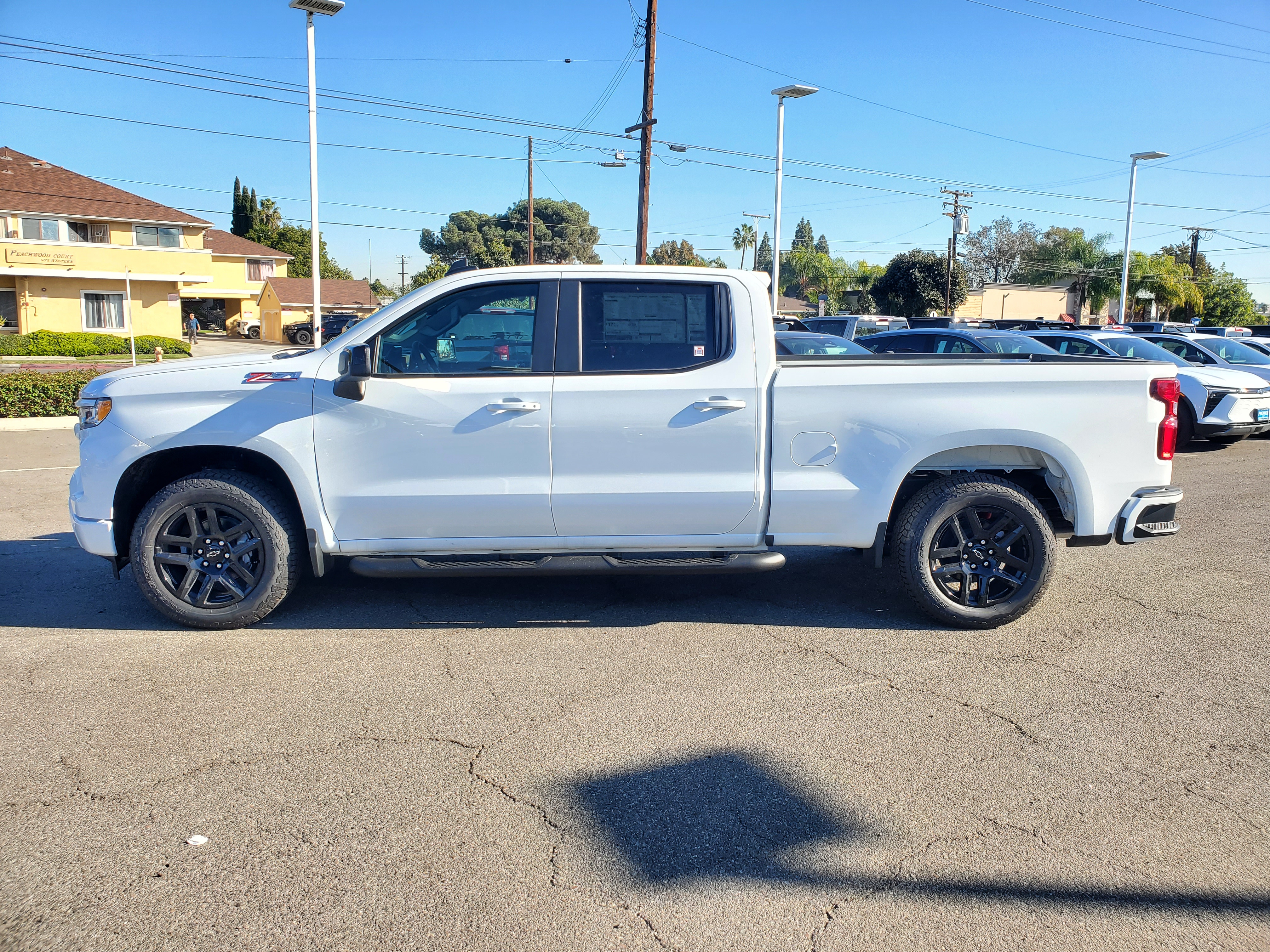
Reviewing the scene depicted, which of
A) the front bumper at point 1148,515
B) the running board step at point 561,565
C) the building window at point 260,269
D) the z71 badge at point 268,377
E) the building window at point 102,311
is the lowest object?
the running board step at point 561,565

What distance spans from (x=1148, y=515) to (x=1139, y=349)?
35.0ft

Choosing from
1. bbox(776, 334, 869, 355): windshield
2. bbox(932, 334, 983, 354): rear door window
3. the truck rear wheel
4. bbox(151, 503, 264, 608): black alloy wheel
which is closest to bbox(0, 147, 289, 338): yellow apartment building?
bbox(776, 334, 869, 355): windshield

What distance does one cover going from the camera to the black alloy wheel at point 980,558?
5.38 metres

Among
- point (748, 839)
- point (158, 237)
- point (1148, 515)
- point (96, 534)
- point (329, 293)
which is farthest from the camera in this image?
point (329, 293)

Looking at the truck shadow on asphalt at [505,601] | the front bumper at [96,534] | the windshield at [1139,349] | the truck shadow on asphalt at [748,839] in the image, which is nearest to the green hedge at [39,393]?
the truck shadow on asphalt at [505,601]

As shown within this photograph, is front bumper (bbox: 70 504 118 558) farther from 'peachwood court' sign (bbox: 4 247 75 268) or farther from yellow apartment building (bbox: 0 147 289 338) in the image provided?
'peachwood court' sign (bbox: 4 247 75 268)

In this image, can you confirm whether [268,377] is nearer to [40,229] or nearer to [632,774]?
[632,774]

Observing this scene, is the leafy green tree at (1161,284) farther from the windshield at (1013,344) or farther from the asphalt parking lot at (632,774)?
the asphalt parking lot at (632,774)

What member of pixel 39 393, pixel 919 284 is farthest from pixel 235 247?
pixel 39 393

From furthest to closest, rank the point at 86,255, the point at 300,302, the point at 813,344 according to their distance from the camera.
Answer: the point at 300,302, the point at 86,255, the point at 813,344

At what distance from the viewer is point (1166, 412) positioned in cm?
528

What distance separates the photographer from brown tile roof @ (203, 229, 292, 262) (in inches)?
2417

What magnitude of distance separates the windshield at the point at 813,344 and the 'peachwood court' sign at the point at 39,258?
4128 centimetres

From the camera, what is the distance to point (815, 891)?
2951mm
